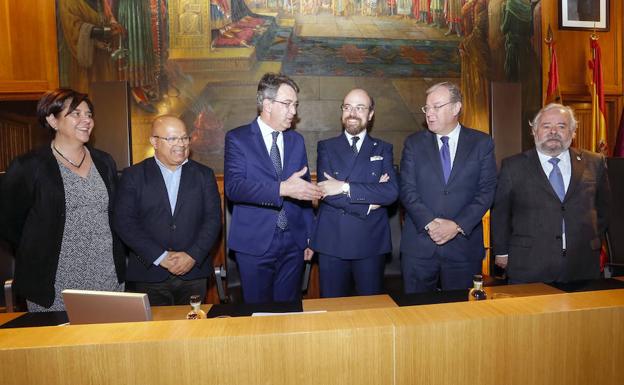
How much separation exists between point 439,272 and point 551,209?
677 mm

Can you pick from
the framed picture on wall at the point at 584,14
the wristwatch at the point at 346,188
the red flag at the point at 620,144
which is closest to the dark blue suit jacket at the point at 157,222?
the wristwatch at the point at 346,188

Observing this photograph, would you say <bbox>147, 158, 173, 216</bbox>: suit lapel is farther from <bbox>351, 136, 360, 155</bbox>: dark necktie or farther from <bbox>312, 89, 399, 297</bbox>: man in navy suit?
<bbox>351, 136, 360, 155</bbox>: dark necktie

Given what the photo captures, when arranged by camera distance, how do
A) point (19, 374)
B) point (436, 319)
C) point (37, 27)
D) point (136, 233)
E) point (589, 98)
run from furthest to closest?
point (589, 98)
point (37, 27)
point (136, 233)
point (436, 319)
point (19, 374)

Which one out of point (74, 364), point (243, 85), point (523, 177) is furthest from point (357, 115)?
point (243, 85)

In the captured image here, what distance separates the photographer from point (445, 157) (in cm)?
243

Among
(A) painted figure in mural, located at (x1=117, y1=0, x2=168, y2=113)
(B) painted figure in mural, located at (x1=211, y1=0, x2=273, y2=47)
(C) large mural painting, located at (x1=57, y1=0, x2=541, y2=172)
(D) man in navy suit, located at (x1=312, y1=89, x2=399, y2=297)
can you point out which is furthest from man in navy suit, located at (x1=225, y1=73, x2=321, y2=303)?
(A) painted figure in mural, located at (x1=117, y1=0, x2=168, y2=113)

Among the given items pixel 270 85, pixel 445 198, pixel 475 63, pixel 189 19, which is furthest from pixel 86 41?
pixel 475 63

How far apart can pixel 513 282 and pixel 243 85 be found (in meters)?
3.66

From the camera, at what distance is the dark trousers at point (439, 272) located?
7.68 feet

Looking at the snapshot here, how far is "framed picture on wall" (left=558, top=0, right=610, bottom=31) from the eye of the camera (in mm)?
5402

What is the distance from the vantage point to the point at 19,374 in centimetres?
72

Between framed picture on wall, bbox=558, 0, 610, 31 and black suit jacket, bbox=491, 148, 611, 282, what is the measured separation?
390 cm

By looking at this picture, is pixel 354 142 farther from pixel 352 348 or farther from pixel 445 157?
pixel 352 348

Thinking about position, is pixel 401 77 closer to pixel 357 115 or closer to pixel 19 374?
pixel 357 115
